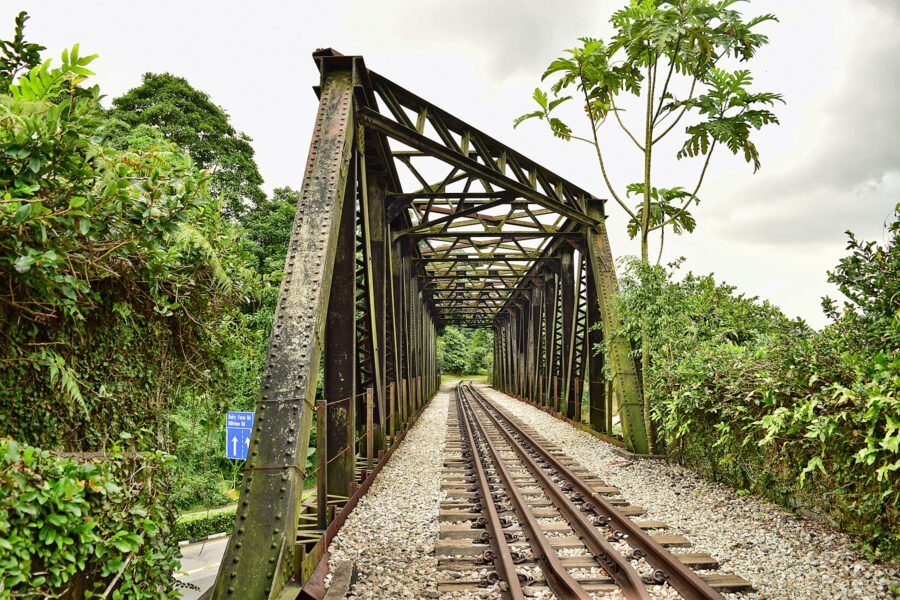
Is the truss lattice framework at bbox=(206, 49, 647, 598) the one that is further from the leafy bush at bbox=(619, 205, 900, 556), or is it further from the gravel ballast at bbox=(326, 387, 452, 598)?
the leafy bush at bbox=(619, 205, 900, 556)

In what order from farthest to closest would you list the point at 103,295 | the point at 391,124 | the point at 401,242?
the point at 401,242 < the point at 391,124 < the point at 103,295

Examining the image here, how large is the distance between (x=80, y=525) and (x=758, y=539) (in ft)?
17.2

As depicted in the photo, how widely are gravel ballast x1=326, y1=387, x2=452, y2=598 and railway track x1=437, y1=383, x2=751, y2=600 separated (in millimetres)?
Result: 179

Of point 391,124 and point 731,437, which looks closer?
point 731,437

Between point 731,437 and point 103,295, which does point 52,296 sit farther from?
point 731,437

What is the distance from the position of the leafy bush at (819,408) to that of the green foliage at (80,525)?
434 centimetres

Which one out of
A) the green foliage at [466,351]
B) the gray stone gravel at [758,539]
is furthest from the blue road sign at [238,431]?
the green foliage at [466,351]

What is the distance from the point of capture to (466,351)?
75250 millimetres

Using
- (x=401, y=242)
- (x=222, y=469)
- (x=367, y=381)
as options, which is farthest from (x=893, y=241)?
(x=222, y=469)

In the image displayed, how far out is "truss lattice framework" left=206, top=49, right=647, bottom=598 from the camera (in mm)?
3465

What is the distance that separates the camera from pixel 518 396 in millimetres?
27125

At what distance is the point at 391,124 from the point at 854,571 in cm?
656

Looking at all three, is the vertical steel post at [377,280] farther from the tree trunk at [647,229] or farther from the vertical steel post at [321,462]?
the tree trunk at [647,229]

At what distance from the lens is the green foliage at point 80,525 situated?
170cm
